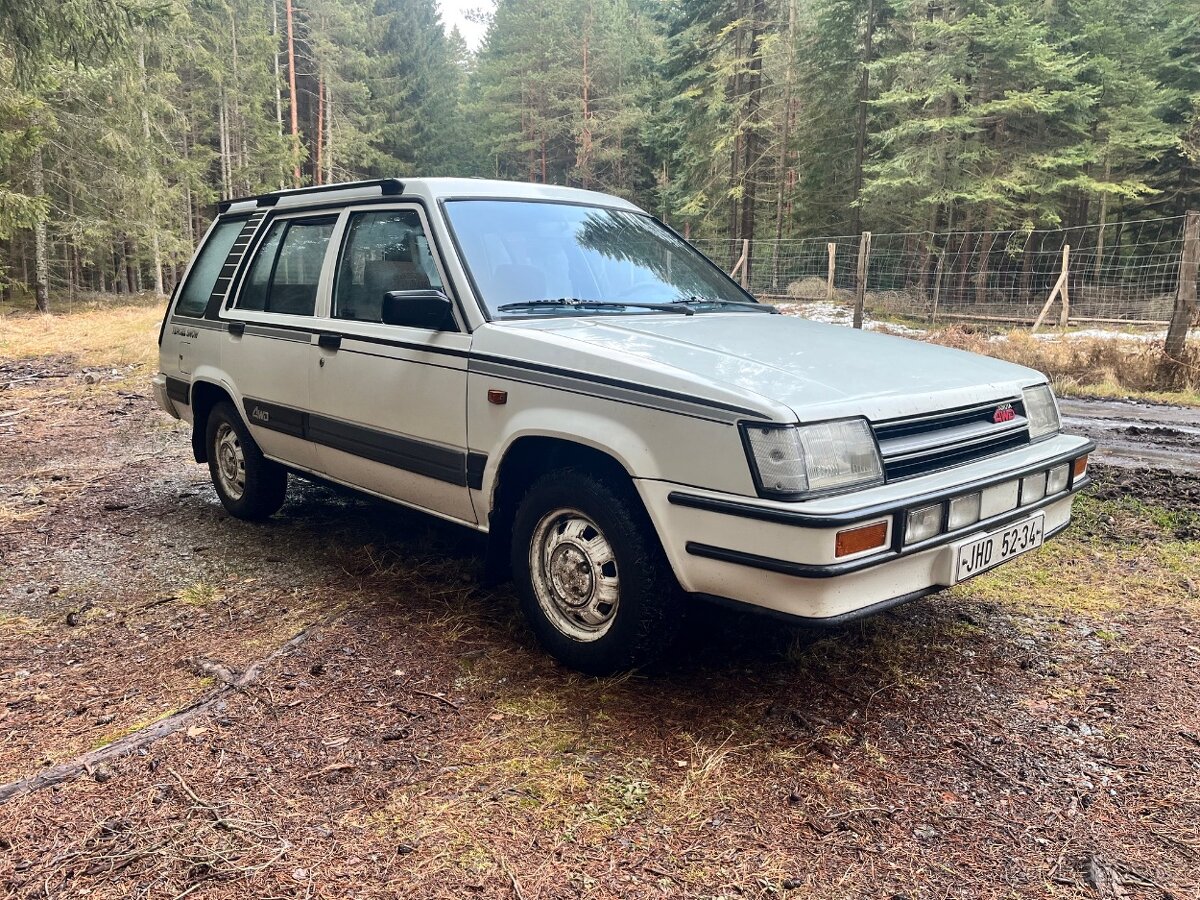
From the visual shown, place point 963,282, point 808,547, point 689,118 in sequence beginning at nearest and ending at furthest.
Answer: point 808,547 < point 963,282 < point 689,118

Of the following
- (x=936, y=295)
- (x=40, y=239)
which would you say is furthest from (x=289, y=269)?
(x=40, y=239)

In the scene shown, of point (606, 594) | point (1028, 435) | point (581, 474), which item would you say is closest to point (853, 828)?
point (606, 594)

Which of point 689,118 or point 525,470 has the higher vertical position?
point 689,118

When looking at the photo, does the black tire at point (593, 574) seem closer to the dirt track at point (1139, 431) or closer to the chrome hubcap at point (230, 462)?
the chrome hubcap at point (230, 462)

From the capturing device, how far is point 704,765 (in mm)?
2518

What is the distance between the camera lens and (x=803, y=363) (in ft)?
9.63

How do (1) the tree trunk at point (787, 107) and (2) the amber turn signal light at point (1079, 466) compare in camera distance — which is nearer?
(2) the amber turn signal light at point (1079, 466)

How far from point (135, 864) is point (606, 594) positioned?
5.14ft

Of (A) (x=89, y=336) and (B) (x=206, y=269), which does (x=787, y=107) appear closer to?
(A) (x=89, y=336)

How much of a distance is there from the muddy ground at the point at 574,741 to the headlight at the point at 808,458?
0.86 meters

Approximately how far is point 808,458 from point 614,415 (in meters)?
0.68

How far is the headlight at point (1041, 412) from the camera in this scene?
10.7 feet

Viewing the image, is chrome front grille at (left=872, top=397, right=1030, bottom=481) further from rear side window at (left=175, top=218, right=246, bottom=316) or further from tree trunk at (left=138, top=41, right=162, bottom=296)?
tree trunk at (left=138, top=41, right=162, bottom=296)

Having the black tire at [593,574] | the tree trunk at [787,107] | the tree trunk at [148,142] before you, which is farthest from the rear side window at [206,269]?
the tree trunk at [787,107]
